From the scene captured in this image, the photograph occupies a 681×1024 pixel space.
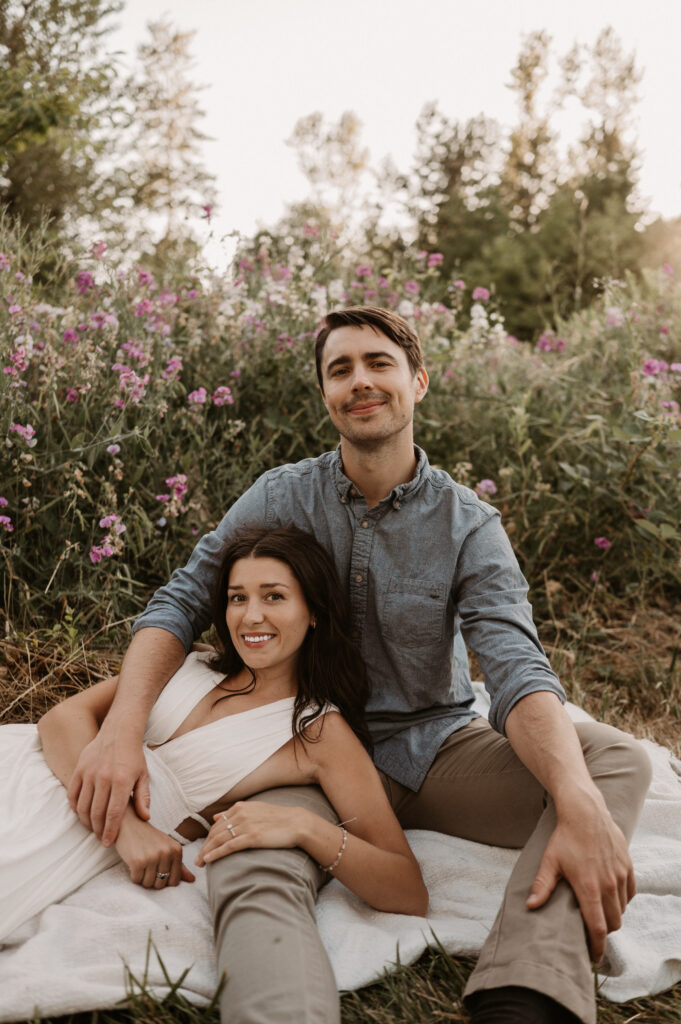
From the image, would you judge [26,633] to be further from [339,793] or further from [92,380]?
[339,793]

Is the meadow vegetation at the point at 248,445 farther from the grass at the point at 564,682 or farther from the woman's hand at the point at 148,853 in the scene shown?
the woman's hand at the point at 148,853

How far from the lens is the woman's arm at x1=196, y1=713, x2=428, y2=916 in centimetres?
178

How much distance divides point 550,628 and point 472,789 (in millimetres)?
1809

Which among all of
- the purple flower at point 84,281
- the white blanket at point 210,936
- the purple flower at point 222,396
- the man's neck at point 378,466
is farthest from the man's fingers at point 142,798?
the purple flower at point 84,281

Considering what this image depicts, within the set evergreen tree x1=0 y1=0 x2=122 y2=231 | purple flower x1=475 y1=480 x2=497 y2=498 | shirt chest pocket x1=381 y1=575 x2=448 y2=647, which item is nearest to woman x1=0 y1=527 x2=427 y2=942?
shirt chest pocket x1=381 y1=575 x2=448 y2=647

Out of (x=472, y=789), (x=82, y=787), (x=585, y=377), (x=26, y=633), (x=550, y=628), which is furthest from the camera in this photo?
(x=585, y=377)

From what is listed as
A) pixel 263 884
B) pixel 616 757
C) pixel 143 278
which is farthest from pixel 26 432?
pixel 616 757

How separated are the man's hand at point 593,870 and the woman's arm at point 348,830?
43 cm

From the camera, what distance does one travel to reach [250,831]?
177 centimetres

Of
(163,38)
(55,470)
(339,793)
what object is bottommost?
(339,793)

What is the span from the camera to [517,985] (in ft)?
4.76

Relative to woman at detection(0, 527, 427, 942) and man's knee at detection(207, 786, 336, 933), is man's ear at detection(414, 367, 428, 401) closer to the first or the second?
woman at detection(0, 527, 427, 942)

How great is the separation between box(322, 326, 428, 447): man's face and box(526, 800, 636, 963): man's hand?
1.15m

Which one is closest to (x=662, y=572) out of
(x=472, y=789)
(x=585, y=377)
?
(x=585, y=377)
